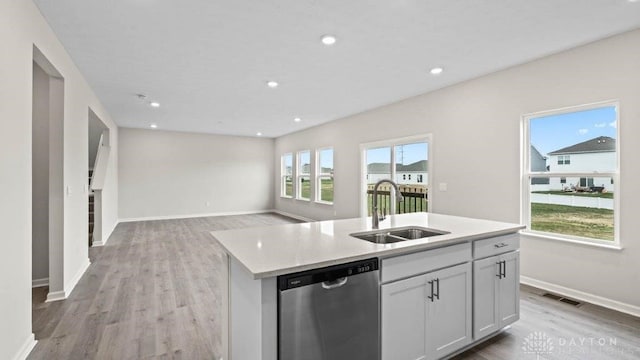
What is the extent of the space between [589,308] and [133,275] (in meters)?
5.01

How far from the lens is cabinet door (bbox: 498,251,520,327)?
2.28 metres

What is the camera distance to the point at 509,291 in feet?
7.68

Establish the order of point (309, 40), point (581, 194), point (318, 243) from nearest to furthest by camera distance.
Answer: point (318, 243), point (309, 40), point (581, 194)

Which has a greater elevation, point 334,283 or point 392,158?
point 392,158

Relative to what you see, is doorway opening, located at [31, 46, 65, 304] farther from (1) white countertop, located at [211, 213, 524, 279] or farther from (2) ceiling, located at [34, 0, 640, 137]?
(1) white countertop, located at [211, 213, 524, 279]

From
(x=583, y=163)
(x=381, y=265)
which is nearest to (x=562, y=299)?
(x=583, y=163)

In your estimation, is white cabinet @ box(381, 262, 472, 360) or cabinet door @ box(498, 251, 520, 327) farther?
cabinet door @ box(498, 251, 520, 327)

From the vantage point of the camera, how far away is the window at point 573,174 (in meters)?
2.93

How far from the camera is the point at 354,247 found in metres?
1.73

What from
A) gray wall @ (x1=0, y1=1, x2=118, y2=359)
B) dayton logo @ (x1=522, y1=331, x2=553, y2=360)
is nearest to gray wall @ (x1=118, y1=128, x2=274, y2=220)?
gray wall @ (x1=0, y1=1, x2=118, y2=359)

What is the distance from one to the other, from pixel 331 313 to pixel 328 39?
96.6 inches

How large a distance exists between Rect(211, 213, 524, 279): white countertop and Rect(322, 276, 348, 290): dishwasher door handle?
0.30 ft

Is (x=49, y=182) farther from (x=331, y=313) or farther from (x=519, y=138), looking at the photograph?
(x=519, y=138)

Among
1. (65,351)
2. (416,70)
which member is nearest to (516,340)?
(416,70)
